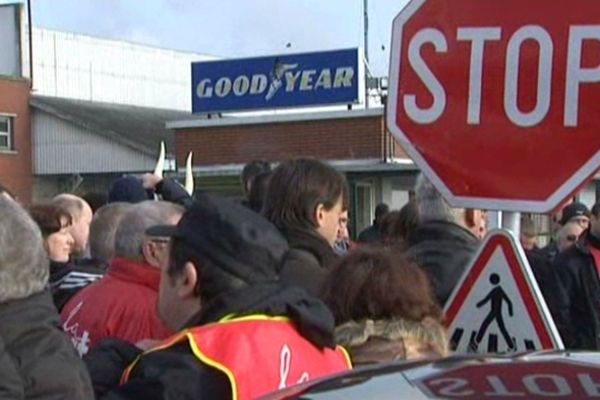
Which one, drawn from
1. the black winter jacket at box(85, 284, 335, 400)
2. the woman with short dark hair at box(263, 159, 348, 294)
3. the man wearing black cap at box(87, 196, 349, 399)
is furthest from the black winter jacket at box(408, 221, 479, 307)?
the black winter jacket at box(85, 284, 335, 400)

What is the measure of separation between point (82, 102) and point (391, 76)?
43.0 metres

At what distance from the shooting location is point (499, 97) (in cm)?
416

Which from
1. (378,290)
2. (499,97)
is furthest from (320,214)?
(378,290)

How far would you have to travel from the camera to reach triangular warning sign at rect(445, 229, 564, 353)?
13.2 ft

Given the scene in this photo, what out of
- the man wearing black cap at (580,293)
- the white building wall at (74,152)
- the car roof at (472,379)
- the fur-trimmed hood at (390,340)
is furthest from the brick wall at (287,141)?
the car roof at (472,379)

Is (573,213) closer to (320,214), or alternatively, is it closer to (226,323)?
(320,214)

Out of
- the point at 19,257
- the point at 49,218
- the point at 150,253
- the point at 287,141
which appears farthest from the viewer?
the point at 287,141

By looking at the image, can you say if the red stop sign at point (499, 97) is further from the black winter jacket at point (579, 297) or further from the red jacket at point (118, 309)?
the black winter jacket at point (579, 297)

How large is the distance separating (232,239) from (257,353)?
0.37 m

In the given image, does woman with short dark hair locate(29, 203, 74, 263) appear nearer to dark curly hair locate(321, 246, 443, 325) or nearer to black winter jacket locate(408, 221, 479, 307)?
black winter jacket locate(408, 221, 479, 307)

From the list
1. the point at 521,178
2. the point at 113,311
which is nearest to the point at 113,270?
the point at 113,311

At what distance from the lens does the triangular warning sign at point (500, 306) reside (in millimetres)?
4012

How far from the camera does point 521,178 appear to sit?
4090 mm

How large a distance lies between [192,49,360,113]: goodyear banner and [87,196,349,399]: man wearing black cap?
83.0ft
